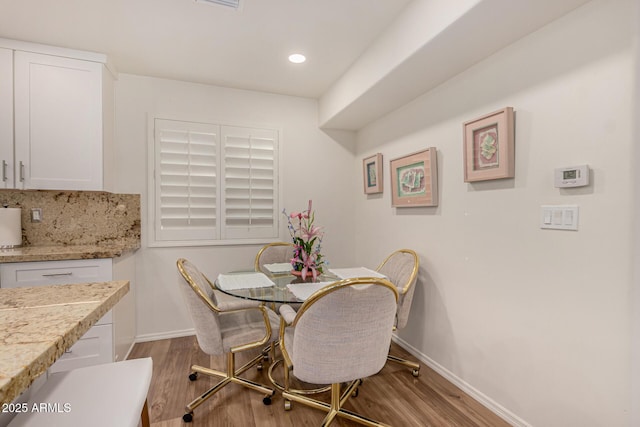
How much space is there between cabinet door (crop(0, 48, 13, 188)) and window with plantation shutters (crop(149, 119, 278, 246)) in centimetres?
96

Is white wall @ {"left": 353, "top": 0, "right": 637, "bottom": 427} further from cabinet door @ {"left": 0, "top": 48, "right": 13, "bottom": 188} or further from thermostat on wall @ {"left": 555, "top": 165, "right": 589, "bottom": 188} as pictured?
cabinet door @ {"left": 0, "top": 48, "right": 13, "bottom": 188}

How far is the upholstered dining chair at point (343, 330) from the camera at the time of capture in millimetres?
1453

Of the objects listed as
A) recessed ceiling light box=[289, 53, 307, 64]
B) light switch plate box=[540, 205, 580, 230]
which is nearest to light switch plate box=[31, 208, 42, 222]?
recessed ceiling light box=[289, 53, 307, 64]

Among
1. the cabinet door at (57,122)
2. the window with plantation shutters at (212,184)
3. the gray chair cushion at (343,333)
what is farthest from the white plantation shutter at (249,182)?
the gray chair cushion at (343,333)

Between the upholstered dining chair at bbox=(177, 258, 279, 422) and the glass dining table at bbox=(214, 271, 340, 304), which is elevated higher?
the glass dining table at bbox=(214, 271, 340, 304)

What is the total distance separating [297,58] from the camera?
2.64 metres

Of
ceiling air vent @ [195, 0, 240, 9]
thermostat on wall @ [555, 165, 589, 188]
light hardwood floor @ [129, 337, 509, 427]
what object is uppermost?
ceiling air vent @ [195, 0, 240, 9]

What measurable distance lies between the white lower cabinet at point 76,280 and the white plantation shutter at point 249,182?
3.87 ft

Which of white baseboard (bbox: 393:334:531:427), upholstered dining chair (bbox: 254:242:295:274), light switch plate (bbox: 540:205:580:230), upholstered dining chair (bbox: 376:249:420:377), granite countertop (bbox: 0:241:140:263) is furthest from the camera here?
upholstered dining chair (bbox: 254:242:295:274)

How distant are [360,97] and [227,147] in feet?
4.65

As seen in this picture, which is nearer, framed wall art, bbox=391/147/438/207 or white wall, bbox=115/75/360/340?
framed wall art, bbox=391/147/438/207

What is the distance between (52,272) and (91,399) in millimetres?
1772

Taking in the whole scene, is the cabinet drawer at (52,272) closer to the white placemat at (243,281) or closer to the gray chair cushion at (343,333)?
the white placemat at (243,281)

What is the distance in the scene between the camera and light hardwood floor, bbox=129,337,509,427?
1.86m
